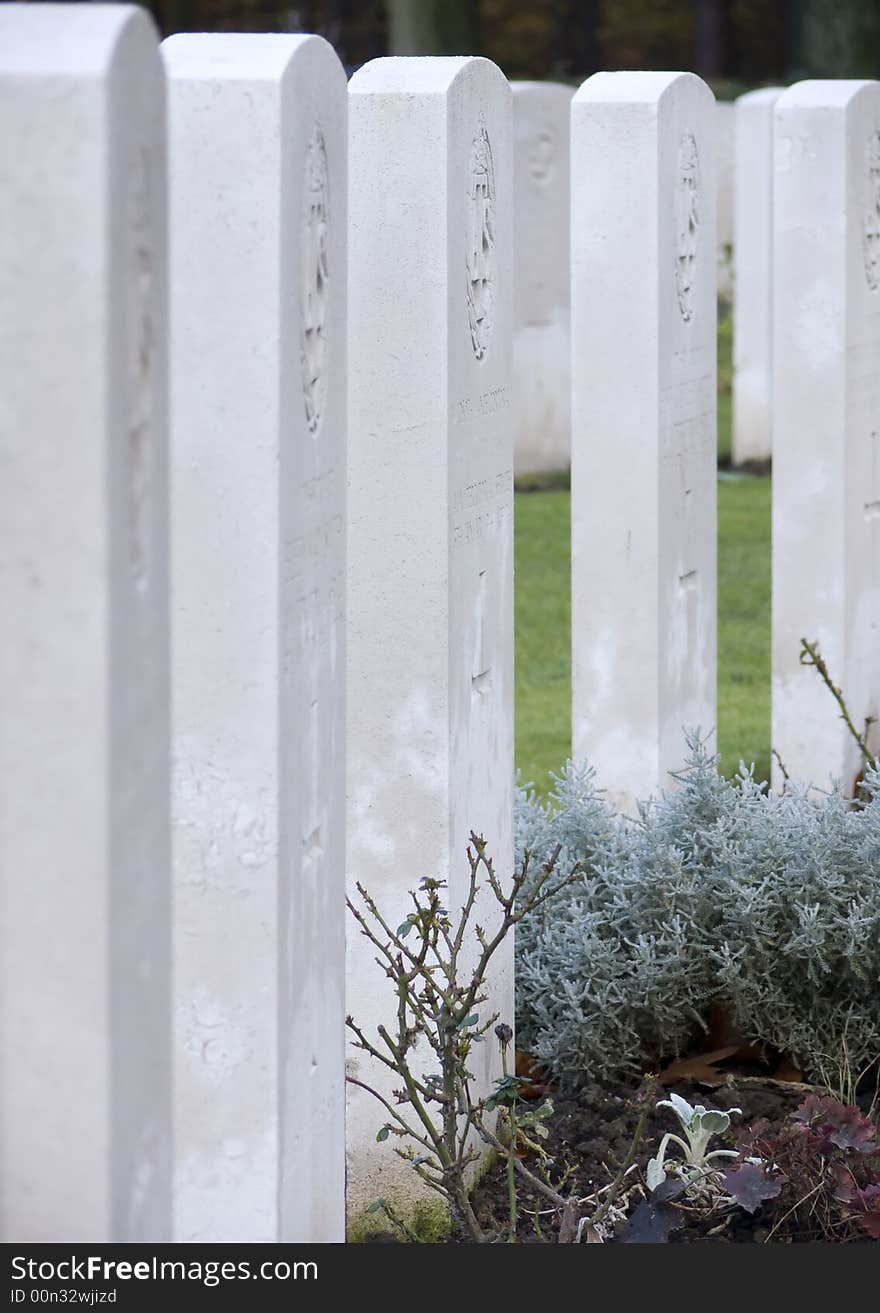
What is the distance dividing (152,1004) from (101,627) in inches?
17.2

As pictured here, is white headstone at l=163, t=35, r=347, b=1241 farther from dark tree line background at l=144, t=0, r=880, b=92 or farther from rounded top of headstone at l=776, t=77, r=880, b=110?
dark tree line background at l=144, t=0, r=880, b=92

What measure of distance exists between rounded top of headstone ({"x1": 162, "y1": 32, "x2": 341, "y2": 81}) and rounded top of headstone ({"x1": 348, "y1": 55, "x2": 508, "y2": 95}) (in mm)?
699

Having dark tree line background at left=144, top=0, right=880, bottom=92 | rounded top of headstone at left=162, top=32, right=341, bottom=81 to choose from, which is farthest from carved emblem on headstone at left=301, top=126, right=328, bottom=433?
dark tree line background at left=144, top=0, right=880, bottom=92

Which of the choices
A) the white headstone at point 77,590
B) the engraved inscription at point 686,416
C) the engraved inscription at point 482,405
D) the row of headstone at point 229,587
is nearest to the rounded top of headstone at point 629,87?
the engraved inscription at point 686,416

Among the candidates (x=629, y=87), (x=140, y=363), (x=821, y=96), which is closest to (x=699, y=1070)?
(x=629, y=87)

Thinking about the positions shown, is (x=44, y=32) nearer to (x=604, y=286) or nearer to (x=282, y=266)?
(x=282, y=266)

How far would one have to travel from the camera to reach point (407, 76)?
364 cm

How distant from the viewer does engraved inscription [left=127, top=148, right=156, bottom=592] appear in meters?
2.03

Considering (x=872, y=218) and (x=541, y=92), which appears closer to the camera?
(x=872, y=218)

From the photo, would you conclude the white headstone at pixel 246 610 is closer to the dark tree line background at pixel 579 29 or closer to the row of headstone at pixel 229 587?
the row of headstone at pixel 229 587

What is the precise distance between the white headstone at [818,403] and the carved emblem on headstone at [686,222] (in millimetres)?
867

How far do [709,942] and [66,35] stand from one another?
2.82 meters

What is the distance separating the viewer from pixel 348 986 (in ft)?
12.4

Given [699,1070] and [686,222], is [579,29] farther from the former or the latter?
[699,1070]
